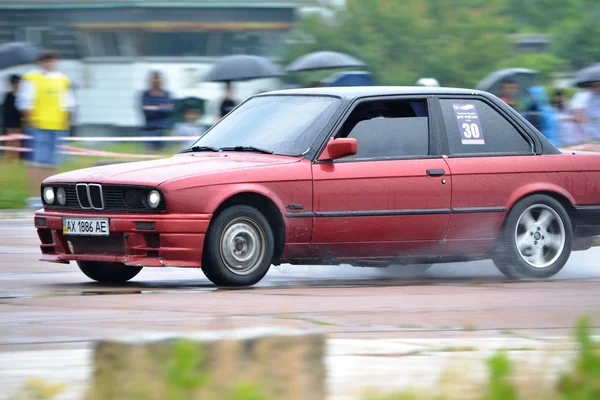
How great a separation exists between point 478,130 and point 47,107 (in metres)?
7.41

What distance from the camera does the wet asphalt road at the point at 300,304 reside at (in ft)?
24.8

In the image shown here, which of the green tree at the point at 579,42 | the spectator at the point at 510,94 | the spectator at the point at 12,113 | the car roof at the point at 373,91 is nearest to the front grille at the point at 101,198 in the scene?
the car roof at the point at 373,91

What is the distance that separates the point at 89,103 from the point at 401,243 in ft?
140

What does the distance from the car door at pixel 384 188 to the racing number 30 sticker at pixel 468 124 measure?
0.29 meters

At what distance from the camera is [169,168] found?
9.78m

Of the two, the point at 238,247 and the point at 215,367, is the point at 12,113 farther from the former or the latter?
the point at 215,367

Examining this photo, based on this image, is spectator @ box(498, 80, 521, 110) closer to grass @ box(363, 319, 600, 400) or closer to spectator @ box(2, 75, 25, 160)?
spectator @ box(2, 75, 25, 160)

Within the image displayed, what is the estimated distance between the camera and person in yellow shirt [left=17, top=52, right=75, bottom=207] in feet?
55.3

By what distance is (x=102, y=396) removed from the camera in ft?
15.1

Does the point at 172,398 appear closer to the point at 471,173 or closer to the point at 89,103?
the point at 471,173

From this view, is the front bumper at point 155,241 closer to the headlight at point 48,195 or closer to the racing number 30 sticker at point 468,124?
the headlight at point 48,195

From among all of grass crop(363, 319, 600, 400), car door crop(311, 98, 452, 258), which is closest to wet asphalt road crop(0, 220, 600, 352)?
car door crop(311, 98, 452, 258)

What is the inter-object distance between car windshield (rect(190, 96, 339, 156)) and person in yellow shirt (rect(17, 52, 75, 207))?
20.4ft

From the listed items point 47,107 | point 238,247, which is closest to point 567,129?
point 47,107
